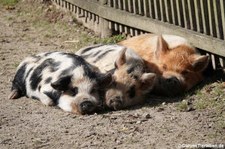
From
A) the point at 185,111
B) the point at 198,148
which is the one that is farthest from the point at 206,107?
the point at 198,148

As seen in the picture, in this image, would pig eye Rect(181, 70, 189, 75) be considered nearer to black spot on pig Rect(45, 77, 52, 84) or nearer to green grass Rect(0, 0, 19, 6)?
black spot on pig Rect(45, 77, 52, 84)

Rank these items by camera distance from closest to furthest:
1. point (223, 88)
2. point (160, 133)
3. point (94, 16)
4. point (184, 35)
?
point (160, 133)
point (223, 88)
point (184, 35)
point (94, 16)

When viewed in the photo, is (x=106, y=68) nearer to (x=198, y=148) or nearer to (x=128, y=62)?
(x=128, y=62)

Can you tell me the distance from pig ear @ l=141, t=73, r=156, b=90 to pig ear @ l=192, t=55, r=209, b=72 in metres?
0.61

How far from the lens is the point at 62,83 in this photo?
637 cm

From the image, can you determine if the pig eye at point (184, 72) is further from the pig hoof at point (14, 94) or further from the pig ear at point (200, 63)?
the pig hoof at point (14, 94)

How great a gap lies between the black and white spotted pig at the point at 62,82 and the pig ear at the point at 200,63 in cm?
113

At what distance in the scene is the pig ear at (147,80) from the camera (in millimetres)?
6566

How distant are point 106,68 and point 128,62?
33 centimetres

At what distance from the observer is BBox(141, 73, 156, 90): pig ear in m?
6.57

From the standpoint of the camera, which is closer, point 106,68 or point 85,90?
point 85,90

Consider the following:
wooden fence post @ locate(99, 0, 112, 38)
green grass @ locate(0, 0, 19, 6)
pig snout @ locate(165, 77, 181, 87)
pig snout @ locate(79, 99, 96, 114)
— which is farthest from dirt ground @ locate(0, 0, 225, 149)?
green grass @ locate(0, 0, 19, 6)

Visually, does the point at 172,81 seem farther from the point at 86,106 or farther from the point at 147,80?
the point at 86,106

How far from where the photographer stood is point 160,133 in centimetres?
573
